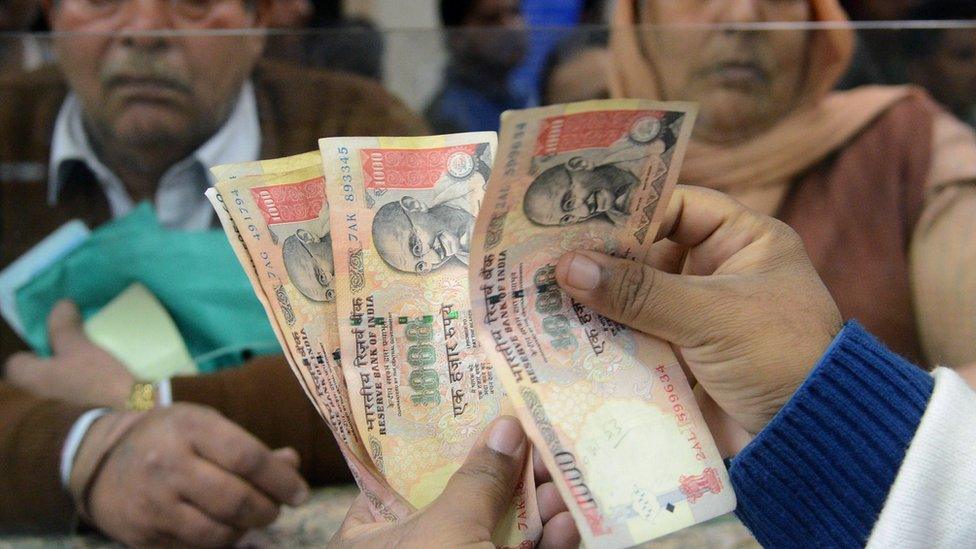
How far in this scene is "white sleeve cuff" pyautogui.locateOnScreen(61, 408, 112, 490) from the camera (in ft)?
4.15

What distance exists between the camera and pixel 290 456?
4.18ft

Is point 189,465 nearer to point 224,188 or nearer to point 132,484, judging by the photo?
point 132,484

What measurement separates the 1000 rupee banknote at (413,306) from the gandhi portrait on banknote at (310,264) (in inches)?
0.5

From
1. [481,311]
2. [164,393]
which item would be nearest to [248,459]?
[164,393]

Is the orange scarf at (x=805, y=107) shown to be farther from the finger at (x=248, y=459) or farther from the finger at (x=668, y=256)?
the finger at (x=248, y=459)

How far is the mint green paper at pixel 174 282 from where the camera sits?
1.29 m

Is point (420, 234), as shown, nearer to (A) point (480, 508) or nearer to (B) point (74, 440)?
(A) point (480, 508)

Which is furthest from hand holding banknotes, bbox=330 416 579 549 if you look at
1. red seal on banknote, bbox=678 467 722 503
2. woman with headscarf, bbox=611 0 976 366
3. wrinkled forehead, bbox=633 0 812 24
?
wrinkled forehead, bbox=633 0 812 24

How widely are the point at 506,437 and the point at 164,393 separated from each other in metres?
0.72

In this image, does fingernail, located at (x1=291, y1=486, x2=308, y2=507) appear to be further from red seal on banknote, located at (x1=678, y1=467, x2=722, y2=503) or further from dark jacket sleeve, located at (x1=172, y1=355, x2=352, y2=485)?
red seal on banknote, located at (x1=678, y1=467, x2=722, y2=503)

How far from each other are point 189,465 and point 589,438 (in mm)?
711

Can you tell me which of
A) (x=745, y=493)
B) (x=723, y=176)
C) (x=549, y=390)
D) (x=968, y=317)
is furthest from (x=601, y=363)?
(x=968, y=317)

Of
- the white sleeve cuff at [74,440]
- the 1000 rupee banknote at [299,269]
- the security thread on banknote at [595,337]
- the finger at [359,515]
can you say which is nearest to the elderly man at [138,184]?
the white sleeve cuff at [74,440]

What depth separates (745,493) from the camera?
31.1 inches
